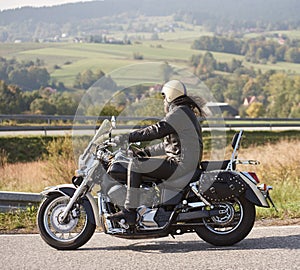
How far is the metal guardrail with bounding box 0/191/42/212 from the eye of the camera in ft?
28.7

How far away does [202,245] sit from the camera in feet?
23.2

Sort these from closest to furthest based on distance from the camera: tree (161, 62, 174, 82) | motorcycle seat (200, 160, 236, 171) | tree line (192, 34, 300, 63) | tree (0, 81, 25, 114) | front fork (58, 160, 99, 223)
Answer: front fork (58, 160, 99, 223) → motorcycle seat (200, 160, 236, 171) → tree (161, 62, 174, 82) → tree (0, 81, 25, 114) → tree line (192, 34, 300, 63)

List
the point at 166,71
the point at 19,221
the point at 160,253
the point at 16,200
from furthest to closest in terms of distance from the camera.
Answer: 1. the point at 166,71
2. the point at 16,200
3. the point at 19,221
4. the point at 160,253

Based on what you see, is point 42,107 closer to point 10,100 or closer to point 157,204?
point 10,100

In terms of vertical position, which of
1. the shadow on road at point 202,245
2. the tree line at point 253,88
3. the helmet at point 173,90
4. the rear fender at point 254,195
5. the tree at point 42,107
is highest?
the helmet at point 173,90

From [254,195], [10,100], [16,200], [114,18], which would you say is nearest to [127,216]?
[254,195]

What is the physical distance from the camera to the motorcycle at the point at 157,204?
22.8 feet

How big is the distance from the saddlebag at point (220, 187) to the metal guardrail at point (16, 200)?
9.02 ft

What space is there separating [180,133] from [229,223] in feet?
3.59

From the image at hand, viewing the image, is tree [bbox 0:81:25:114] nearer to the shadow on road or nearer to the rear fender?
the shadow on road

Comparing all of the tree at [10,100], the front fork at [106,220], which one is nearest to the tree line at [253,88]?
the tree at [10,100]

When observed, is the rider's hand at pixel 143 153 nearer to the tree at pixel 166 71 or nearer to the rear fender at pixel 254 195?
the rear fender at pixel 254 195

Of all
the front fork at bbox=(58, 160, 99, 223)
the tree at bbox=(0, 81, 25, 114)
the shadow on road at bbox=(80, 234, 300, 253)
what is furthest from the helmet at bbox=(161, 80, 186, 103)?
the tree at bbox=(0, 81, 25, 114)

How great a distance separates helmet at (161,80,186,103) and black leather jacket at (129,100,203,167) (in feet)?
0.39
